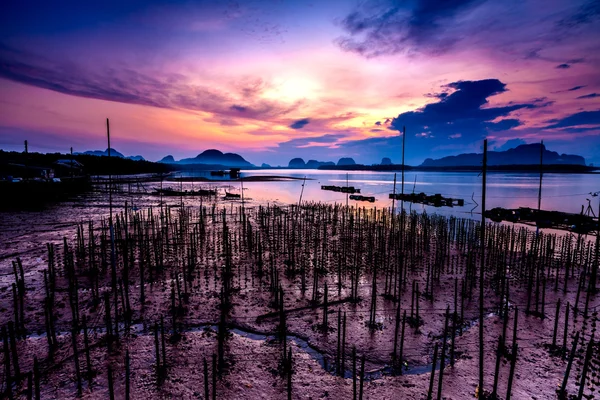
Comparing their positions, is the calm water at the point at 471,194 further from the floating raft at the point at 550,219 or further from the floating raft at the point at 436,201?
the floating raft at the point at 550,219

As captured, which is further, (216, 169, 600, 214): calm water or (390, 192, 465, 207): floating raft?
(390, 192, 465, 207): floating raft

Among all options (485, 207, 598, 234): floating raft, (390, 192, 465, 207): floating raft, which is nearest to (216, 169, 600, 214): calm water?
(390, 192, 465, 207): floating raft

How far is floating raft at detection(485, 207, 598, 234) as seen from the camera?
25.0 metres

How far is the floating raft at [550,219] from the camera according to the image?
25000mm

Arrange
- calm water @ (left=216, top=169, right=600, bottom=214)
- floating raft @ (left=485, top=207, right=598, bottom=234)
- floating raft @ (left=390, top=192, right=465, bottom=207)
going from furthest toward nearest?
floating raft @ (left=390, top=192, right=465, bottom=207) → calm water @ (left=216, top=169, right=600, bottom=214) → floating raft @ (left=485, top=207, right=598, bottom=234)

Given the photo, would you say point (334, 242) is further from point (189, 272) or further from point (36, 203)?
point (36, 203)

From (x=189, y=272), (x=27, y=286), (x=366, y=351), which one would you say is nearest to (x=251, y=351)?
(x=366, y=351)

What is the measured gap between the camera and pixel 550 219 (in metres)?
29.2

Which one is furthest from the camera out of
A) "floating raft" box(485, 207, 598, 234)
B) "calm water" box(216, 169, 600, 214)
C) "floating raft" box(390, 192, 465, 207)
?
"floating raft" box(390, 192, 465, 207)

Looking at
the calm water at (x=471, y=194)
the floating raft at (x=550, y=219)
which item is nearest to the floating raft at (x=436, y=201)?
the calm water at (x=471, y=194)

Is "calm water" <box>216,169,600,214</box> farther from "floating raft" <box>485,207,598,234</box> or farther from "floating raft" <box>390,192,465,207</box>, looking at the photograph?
"floating raft" <box>485,207,598,234</box>

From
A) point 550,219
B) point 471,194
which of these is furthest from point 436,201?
point 471,194

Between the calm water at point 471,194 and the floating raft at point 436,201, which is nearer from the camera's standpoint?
the calm water at point 471,194

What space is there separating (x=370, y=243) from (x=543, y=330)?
9.40m
